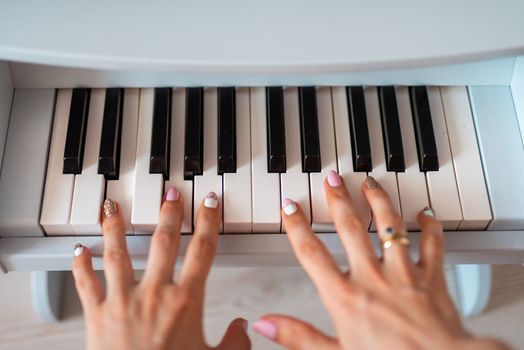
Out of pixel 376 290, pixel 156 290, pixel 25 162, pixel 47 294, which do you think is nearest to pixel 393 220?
pixel 376 290

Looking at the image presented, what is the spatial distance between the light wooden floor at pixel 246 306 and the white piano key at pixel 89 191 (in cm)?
42

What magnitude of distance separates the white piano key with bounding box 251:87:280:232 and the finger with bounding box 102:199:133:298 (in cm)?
19

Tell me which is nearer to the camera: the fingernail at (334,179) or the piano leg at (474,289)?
the fingernail at (334,179)

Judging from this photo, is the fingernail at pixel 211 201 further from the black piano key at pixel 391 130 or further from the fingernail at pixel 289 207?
the black piano key at pixel 391 130

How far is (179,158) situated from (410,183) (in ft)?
1.14

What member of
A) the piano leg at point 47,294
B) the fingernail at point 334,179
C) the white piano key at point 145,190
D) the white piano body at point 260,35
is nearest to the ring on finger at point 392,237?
the fingernail at point 334,179

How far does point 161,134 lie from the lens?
789 millimetres

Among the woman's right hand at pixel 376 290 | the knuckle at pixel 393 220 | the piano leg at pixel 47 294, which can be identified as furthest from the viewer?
the piano leg at pixel 47 294

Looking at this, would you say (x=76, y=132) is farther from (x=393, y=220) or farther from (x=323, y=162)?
(x=393, y=220)

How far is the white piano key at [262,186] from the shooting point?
0.76m

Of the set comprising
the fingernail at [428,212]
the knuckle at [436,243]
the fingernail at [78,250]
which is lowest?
the knuckle at [436,243]

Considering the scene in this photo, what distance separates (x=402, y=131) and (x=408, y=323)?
0.33 meters

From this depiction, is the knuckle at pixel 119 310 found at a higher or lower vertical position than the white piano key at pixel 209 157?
lower

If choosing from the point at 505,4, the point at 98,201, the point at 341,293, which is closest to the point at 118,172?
the point at 98,201
